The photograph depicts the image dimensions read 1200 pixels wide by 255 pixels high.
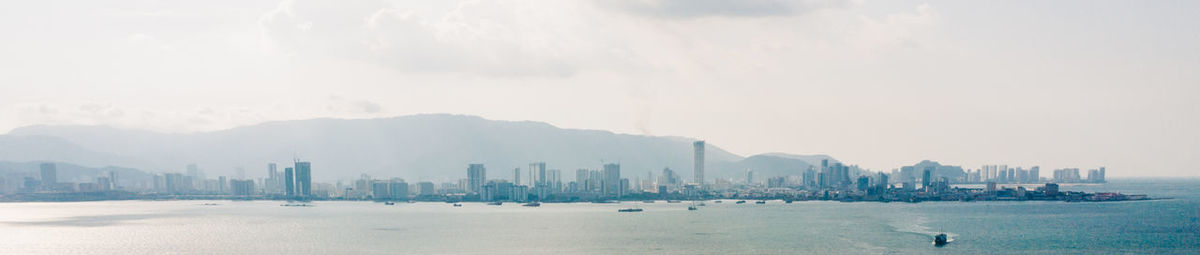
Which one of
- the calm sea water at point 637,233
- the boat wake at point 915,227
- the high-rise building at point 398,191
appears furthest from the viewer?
the high-rise building at point 398,191

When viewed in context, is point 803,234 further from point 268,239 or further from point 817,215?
point 268,239

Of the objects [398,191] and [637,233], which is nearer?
[637,233]

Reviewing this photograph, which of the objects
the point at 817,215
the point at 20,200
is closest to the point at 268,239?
the point at 817,215

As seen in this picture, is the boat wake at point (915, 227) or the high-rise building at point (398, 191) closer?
the boat wake at point (915, 227)

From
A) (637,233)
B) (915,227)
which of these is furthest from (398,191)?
(915,227)

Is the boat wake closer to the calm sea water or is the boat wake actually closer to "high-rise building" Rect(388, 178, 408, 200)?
the calm sea water

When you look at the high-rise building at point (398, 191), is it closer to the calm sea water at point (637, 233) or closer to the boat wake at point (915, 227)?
the calm sea water at point (637, 233)

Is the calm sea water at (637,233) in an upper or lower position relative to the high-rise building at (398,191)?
upper

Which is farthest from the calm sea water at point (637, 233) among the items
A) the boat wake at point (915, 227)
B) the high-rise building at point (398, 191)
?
the high-rise building at point (398, 191)

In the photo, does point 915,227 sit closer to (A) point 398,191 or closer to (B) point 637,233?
(B) point 637,233
